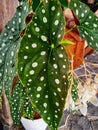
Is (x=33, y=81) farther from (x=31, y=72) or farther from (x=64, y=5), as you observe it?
(x=64, y=5)

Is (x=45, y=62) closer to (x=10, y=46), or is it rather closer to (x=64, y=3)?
(x=10, y=46)

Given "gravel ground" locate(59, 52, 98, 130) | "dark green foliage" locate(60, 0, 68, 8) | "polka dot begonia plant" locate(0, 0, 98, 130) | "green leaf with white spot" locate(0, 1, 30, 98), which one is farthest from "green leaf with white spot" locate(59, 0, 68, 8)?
"gravel ground" locate(59, 52, 98, 130)

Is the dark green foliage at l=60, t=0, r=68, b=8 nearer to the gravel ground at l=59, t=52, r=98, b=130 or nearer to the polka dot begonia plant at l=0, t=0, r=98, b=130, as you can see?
the polka dot begonia plant at l=0, t=0, r=98, b=130

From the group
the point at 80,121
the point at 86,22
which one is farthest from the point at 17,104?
the point at 80,121

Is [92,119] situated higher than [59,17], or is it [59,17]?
[59,17]

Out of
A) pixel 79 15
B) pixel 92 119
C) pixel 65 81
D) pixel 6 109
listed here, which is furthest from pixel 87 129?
pixel 65 81

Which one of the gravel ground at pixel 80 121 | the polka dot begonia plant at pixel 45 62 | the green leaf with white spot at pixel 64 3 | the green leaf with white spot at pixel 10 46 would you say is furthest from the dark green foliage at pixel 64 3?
the gravel ground at pixel 80 121
